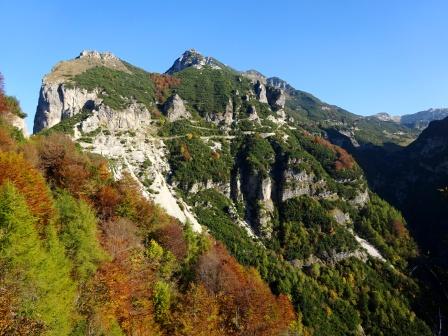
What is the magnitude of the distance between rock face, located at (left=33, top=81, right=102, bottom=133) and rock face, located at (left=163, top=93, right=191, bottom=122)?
1261 inches

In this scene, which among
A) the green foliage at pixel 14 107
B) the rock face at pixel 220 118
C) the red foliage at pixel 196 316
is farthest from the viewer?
the rock face at pixel 220 118

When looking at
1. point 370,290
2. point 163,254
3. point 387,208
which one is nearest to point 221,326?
point 163,254

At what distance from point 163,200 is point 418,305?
95.6m

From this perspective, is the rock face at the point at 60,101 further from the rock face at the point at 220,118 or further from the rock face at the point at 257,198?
the rock face at the point at 257,198

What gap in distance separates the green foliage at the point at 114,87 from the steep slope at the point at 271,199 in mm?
703

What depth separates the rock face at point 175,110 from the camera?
180 m

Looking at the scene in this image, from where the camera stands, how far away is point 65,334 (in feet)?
94.2

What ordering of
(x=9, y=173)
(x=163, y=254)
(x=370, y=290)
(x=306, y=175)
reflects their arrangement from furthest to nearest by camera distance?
(x=306, y=175) → (x=370, y=290) → (x=163, y=254) → (x=9, y=173)

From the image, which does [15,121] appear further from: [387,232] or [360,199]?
[387,232]

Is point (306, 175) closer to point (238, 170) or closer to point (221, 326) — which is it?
point (238, 170)

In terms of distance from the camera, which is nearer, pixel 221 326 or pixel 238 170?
pixel 221 326

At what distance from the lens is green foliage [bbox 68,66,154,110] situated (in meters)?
165

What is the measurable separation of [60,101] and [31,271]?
160131 mm

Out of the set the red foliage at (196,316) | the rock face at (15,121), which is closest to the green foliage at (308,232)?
the red foliage at (196,316)
